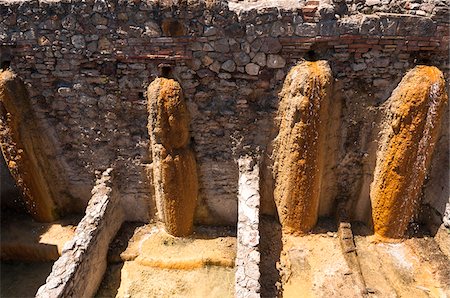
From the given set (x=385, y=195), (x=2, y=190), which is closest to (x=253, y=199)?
(x=385, y=195)

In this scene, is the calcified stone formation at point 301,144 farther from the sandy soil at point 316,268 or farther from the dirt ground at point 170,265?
the dirt ground at point 170,265

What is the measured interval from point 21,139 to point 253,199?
4060 mm

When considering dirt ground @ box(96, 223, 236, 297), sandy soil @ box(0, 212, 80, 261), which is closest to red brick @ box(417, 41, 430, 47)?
dirt ground @ box(96, 223, 236, 297)

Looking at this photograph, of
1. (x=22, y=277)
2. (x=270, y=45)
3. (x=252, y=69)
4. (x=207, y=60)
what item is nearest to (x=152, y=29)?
(x=207, y=60)

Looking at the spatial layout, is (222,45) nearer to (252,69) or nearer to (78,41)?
(252,69)

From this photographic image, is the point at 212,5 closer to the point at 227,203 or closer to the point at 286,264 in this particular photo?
the point at 227,203

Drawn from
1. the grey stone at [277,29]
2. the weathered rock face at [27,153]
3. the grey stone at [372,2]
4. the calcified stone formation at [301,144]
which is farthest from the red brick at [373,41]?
the weathered rock face at [27,153]

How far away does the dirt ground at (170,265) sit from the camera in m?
6.46

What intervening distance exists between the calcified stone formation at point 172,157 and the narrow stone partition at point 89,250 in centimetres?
88

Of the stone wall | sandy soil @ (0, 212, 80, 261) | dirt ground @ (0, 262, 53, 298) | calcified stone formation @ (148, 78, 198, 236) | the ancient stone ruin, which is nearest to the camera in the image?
the stone wall

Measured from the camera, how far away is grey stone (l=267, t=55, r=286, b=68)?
5.82 meters

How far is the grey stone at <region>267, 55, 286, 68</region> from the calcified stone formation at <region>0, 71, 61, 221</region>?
4031mm

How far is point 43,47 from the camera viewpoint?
606cm

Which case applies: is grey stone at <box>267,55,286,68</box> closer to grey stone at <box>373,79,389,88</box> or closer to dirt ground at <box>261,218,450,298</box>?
grey stone at <box>373,79,389,88</box>
